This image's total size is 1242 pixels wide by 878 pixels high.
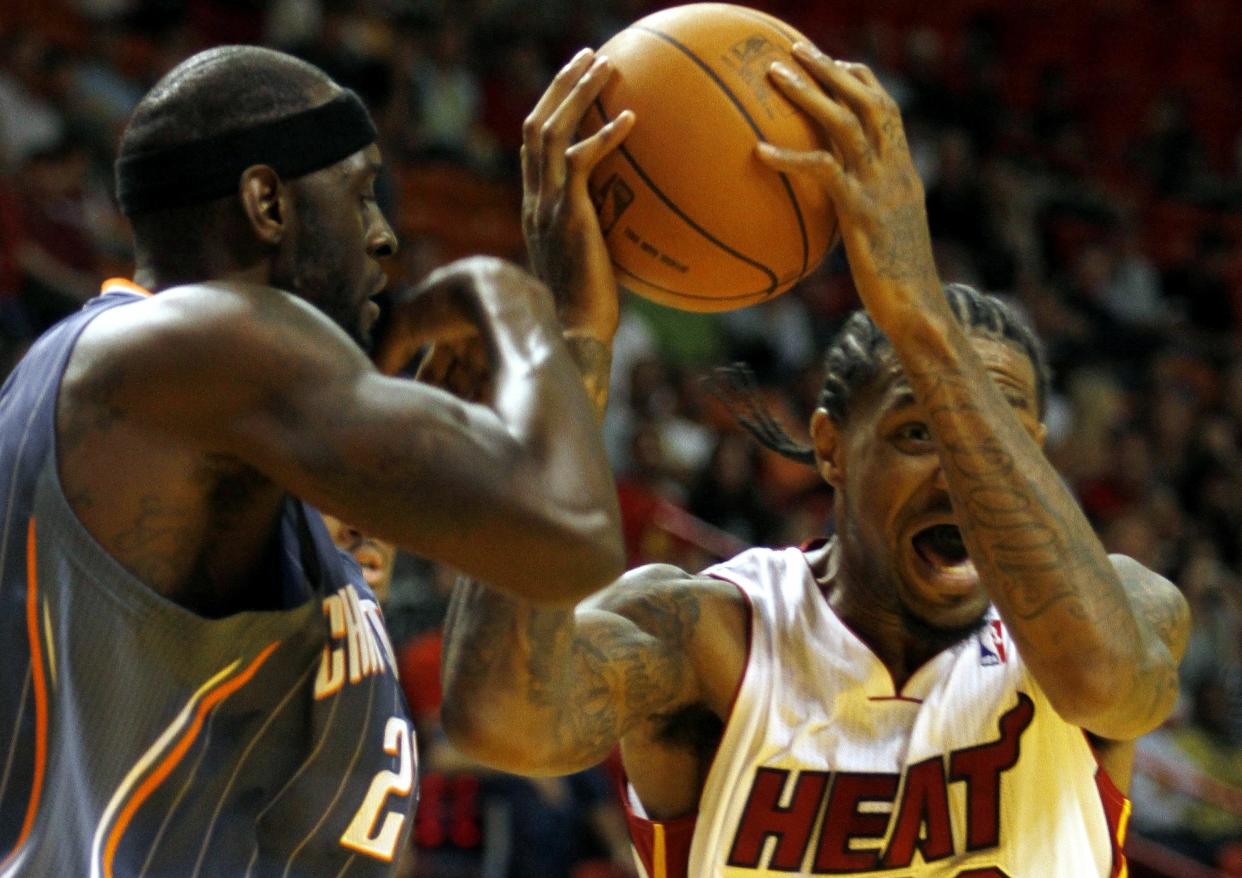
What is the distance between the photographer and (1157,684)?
2.79 m

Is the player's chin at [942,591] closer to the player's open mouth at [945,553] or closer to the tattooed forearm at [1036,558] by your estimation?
the player's open mouth at [945,553]

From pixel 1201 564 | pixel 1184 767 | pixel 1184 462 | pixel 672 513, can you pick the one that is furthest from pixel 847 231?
pixel 1184 462

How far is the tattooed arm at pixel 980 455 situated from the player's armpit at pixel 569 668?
50cm

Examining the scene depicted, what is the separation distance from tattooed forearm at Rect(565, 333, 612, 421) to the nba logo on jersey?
32.9 inches

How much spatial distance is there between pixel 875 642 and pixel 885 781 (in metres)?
0.28

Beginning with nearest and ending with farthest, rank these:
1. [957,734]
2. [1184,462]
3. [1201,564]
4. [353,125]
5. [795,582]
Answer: [353,125], [957,734], [795,582], [1201,564], [1184,462]

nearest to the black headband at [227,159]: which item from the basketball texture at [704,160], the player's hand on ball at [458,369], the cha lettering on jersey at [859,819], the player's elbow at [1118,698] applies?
the player's hand on ball at [458,369]

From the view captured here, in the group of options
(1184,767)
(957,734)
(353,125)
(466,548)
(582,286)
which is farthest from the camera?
(1184,767)

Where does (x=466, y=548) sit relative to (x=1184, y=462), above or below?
above

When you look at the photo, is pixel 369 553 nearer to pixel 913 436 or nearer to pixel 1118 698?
pixel 913 436

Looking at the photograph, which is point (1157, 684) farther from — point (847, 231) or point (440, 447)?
point (440, 447)

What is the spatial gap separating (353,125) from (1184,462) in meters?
8.65

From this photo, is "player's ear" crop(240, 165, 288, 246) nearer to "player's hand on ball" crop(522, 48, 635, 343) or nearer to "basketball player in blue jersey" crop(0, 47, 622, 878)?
"basketball player in blue jersey" crop(0, 47, 622, 878)

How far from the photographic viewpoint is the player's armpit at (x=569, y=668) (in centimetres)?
260
